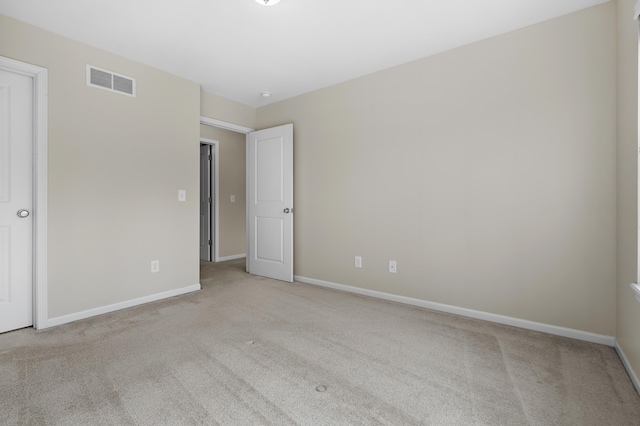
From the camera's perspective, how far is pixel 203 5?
89.4 inches

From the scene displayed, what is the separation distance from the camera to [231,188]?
19.5 ft

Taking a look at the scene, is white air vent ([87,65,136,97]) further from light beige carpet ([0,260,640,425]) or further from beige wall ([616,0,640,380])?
beige wall ([616,0,640,380])

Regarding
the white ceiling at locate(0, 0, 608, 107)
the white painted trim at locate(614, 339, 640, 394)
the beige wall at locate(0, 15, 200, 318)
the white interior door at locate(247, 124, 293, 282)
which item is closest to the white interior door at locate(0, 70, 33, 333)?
the beige wall at locate(0, 15, 200, 318)

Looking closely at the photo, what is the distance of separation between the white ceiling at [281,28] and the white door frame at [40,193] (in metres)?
0.50

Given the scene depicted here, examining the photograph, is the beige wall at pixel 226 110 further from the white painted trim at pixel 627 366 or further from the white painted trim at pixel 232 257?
the white painted trim at pixel 627 366

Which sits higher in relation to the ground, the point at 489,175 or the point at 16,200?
the point at 489,175

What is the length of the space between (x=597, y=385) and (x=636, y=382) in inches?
7.3

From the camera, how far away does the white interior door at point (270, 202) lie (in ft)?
13.6

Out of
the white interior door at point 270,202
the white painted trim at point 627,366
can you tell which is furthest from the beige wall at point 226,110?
the white painted trim at point 627,366

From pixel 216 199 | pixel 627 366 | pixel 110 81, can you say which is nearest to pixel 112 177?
pixel 110 81

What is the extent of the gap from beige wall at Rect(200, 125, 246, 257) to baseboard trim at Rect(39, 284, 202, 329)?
7.20 feet

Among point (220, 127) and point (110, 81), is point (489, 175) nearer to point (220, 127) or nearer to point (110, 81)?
point (220, 127)

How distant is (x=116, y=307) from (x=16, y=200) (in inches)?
48.2

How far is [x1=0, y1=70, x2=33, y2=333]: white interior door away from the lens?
2.48 m
